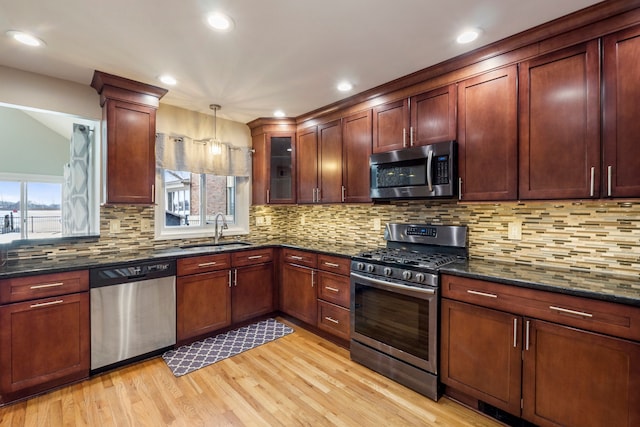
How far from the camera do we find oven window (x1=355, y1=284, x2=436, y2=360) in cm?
220

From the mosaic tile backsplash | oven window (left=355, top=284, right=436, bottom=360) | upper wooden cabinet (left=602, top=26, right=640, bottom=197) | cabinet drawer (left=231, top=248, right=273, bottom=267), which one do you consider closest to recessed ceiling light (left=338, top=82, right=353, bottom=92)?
the mosaic tile backsplash

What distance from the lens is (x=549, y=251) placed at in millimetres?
2139

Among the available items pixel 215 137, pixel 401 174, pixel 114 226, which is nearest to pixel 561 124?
pixel 401 174

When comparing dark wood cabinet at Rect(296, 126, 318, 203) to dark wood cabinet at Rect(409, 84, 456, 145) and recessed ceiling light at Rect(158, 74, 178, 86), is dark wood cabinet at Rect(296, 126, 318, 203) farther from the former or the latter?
recessed ceiling light at Rect(158, 74, 178, 86)

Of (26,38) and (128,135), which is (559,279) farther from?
(26,38)

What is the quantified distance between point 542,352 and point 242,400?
200cm

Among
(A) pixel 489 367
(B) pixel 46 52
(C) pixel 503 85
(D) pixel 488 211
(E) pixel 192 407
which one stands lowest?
(E) pixel 192 407

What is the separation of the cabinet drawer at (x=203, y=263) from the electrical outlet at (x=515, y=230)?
2725 mm

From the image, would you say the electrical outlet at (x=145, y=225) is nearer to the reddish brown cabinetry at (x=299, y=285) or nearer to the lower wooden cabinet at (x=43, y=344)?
the lower wooden cabinet at (x=43, y=344)

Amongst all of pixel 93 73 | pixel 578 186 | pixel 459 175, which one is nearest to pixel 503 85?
pixel 459 175

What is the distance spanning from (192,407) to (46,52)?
2.85m

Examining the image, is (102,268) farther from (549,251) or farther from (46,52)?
(549,251)

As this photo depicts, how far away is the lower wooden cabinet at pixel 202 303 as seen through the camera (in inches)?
113

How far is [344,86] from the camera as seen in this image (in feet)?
9.20
